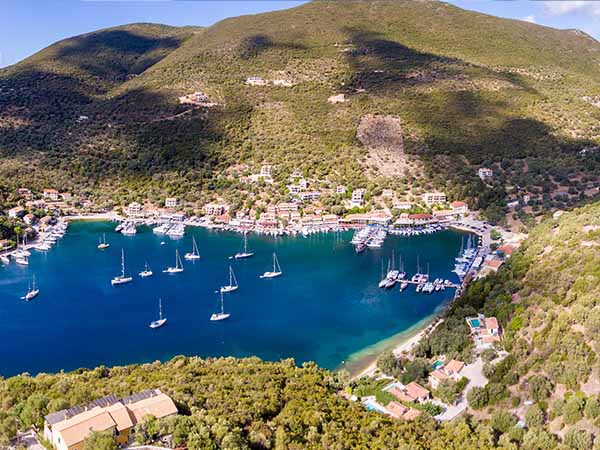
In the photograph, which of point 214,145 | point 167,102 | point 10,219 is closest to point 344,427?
point 10,219

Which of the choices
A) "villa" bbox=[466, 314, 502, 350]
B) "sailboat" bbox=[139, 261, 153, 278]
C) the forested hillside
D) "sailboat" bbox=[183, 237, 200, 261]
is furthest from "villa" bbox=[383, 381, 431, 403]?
"sailboat" bbox=[183, 237, 200, 261]

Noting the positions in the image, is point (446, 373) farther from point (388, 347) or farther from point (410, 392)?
point (388, 347)

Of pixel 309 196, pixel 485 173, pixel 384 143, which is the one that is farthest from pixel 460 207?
pixel 309 196

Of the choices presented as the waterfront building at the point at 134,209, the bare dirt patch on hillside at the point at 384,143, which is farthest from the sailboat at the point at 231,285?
the bare dirt patch on hillside at the point at 384,143

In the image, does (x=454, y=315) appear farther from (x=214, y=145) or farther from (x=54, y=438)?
(x=214, y=145)

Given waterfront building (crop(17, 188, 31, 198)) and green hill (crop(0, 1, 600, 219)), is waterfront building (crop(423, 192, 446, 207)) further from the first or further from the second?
waterfront building (crop(17, 188, 31, 198))

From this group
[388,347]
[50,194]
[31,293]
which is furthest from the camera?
[50,194]
